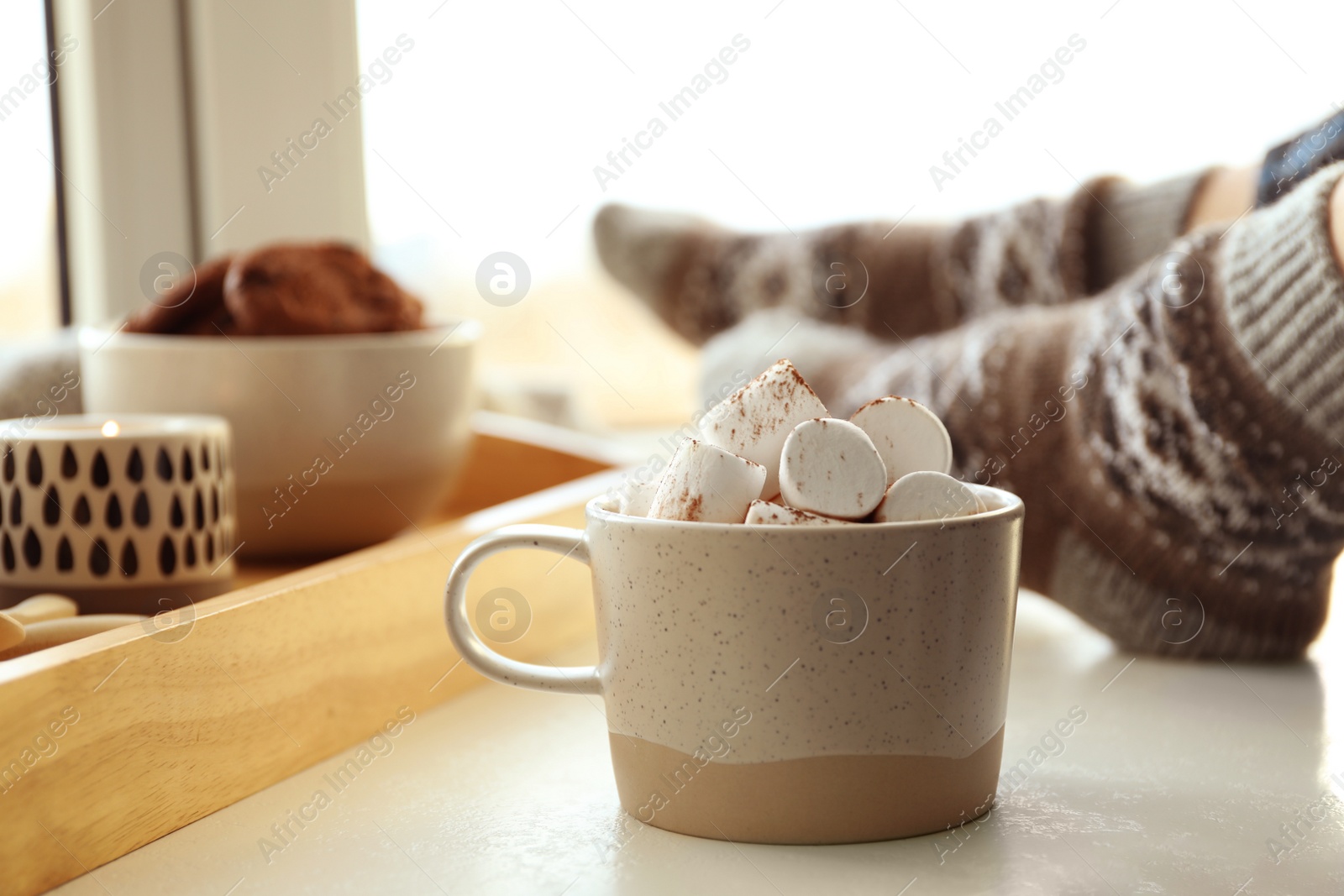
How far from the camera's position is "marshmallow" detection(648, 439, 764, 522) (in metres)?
0.33

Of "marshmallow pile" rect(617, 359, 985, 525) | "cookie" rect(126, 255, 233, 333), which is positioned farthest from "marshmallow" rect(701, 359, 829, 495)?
"cookie" rect(126, 255, 233, 333)

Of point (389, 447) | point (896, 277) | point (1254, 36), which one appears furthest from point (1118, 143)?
point (389, 447)

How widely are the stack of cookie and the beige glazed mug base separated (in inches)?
12.6

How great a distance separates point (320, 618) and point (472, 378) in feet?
0.73

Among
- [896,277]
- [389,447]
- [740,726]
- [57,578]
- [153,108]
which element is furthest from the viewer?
[896,277]

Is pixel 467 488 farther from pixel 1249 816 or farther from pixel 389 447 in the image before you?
pixel 1249 816

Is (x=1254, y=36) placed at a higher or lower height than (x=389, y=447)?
higher

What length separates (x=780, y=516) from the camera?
32 centimetres

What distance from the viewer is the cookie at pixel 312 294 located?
1.81 feet

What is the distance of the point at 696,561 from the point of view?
319 mm

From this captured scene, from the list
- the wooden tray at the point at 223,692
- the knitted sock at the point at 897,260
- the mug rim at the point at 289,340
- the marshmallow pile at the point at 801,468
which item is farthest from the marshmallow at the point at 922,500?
the knitted sock at the point at 897,260

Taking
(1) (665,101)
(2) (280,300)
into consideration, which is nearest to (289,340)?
(2) (280,300)

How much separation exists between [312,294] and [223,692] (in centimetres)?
26

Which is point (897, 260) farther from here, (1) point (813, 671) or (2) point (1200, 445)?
(1) point (813, 671)
